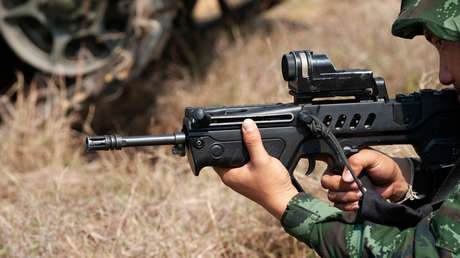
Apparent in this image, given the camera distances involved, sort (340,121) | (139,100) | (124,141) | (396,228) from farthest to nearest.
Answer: (139,100), (340,121), (124,141), (396,228)

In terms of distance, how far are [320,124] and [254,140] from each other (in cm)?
24

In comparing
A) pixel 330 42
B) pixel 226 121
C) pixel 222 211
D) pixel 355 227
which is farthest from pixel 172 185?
pixel 330 42

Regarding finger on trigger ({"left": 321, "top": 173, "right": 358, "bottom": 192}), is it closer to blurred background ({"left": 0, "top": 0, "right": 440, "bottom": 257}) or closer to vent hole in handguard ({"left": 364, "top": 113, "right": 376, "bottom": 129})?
vent hole in handguard ({"left": 364, "top": 113, "right": 376, "bottom": 129})

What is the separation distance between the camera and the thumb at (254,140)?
6.75ft

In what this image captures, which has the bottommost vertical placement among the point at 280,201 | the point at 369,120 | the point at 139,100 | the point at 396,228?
the point at 396,228

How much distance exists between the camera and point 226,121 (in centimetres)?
208

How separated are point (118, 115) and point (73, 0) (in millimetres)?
1591

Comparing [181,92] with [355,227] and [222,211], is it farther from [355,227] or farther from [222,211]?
[355,227]

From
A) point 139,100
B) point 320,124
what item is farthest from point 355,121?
point 139,100

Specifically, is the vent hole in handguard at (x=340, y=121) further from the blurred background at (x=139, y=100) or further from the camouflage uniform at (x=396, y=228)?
the blurred background at (x=139, y=100)

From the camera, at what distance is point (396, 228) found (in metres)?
1.90

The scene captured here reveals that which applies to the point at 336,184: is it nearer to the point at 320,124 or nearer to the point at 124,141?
the point at 320,124

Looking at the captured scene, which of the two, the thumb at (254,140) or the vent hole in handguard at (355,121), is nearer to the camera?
the thumb at (254,140)

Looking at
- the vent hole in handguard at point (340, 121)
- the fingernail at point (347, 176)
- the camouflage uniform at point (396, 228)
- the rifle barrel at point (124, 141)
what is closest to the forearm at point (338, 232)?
the camouflage uniform at point (396, 228)
